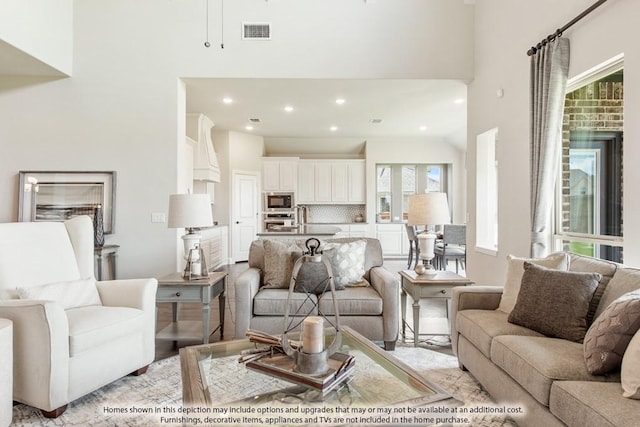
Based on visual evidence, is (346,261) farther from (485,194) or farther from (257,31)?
(257,31)

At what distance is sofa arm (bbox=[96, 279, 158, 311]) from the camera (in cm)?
260

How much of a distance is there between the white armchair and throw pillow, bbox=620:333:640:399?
2.62m

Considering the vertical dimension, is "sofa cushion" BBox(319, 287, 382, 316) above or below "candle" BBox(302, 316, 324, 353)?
below

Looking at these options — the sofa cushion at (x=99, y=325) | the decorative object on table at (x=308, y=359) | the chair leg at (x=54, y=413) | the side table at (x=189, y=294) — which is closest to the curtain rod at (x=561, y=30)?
the decorative object on table at (x=308, y=359)

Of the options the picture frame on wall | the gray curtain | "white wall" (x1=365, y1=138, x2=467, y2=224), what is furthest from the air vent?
"white wall" (x1=365, y1=138, x2=467, y2=224)

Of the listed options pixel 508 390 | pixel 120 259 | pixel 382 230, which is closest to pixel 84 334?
pixel 508 390

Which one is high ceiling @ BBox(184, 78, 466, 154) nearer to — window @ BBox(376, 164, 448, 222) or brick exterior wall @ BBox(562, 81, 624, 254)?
window @ BBox(376, 164, 448, 222)

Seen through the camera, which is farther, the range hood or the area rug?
the range hood

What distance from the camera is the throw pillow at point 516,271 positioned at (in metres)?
2.34

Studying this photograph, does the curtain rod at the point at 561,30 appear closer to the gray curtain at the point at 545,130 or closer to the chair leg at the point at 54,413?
the gray curtain at the point at 545,130

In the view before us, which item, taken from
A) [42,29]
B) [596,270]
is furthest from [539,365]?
[42,29]

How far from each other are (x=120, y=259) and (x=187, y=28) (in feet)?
9.85

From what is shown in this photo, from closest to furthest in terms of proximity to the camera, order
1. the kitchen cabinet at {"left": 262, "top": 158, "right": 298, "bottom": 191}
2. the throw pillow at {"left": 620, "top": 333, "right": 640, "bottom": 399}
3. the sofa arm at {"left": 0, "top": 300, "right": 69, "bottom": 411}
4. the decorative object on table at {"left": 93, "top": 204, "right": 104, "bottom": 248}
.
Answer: the throw pillow at {"left": 620, "top": 333, "right": 640, "bottom": 399}, the sofa arm at {"left": 0, "top": 300, "right": 69, "bottom": 411}, the decorative object on table at {"left": 93, "top": 204, "right": 104, "bottom": 248}, the kitchen cabinet at {"left": 262, "top": 158, "right": 298, "bottom": 191}

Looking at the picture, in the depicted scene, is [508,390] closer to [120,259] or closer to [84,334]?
[84,334]
